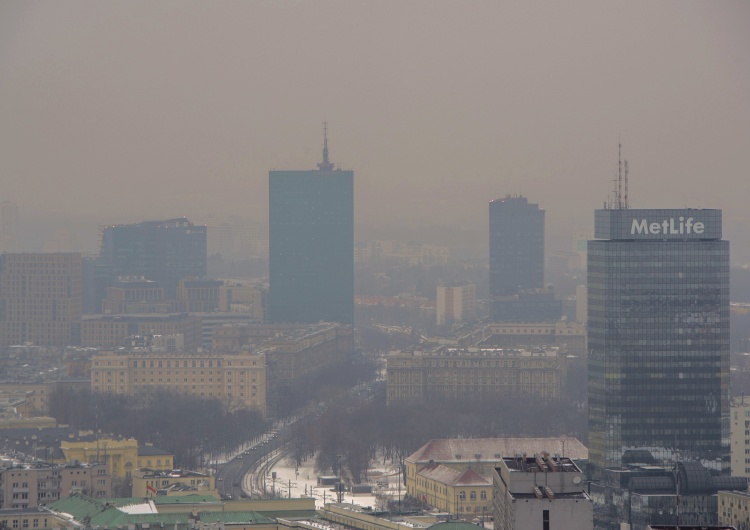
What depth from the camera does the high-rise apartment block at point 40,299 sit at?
147 meters

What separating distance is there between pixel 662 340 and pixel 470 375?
39.0m

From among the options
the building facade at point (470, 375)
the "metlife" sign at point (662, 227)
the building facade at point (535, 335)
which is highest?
the "metlife" sign at point (662, 227)

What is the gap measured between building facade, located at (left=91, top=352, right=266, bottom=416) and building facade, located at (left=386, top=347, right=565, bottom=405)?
6.94 m

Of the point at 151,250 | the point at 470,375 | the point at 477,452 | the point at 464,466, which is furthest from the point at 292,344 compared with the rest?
the point at 151,250

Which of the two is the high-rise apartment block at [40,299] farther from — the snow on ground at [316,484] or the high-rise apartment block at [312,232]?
the snow on ground at [316,484]

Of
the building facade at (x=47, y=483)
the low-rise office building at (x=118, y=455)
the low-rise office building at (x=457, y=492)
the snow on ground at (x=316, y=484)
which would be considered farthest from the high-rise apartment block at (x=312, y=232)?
the building facade at (x=47, y=483)

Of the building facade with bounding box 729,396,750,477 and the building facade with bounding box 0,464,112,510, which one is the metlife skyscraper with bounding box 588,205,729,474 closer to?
the building facade with bounding box 729,396,750,477

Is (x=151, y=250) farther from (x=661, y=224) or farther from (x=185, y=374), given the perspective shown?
(x=661, y=224)

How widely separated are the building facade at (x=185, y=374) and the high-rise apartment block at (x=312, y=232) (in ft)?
177

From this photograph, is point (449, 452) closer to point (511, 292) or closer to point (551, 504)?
point (551, 504)

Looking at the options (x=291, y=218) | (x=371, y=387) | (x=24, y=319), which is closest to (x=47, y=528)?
(x=371, y=387)

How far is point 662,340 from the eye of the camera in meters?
72.6

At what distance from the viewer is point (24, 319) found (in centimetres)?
14825

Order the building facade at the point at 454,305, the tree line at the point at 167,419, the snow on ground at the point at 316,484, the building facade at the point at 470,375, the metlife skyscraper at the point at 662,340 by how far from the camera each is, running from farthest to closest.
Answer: the building facade at the point at 454,305
the building facade at the point at 470,375
the tree line at the point at 167,419
the snow on ground at the point at 316,484
the metlife skyscraper at the point at 662,340
